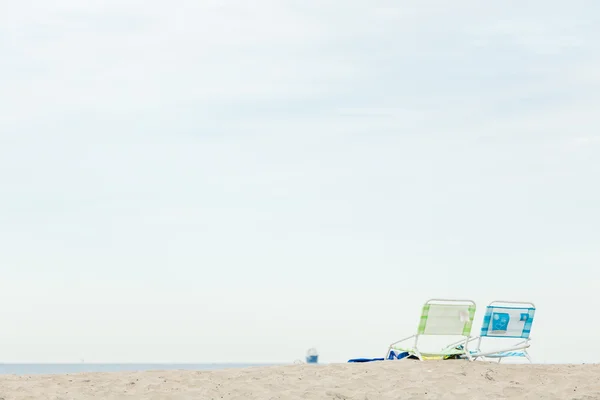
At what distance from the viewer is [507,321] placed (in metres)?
13.2

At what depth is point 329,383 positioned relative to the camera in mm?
11070

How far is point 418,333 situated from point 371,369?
4.67ft

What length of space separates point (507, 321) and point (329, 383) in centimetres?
353

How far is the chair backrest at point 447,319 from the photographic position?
12797 millimetres

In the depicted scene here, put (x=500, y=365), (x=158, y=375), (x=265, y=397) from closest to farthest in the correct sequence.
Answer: (x=265, y=397) < (x=158, y=375) < (x=500, y=365)

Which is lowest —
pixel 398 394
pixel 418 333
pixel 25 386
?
pixel 25 386

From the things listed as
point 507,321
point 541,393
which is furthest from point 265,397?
point 507,321

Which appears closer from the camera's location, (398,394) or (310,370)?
(398,394)

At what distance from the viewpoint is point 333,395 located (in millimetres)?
10625

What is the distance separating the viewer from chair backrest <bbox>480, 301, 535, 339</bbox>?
13039mm

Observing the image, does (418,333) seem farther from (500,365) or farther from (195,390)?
(195,390)

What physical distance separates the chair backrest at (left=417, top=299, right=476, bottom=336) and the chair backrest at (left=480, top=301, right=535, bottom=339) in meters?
0.35

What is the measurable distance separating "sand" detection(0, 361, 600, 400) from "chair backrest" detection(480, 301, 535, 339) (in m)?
0.93

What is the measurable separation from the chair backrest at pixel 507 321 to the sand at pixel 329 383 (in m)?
0.93
